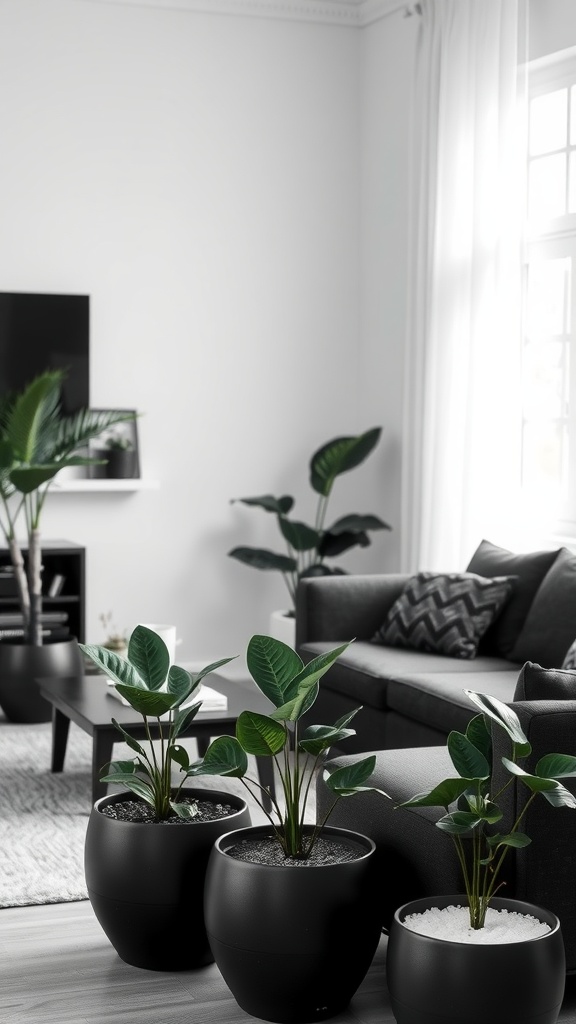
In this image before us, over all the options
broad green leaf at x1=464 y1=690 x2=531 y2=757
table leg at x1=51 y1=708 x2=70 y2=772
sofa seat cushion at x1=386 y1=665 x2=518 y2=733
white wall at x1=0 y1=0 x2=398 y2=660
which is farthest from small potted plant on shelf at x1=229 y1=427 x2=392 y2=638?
broad green leaf at x1=464 y1=690 x2=531 y2=757

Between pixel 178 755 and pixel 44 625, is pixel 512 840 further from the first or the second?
pixel 44 625

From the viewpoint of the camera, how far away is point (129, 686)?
8.74 feet

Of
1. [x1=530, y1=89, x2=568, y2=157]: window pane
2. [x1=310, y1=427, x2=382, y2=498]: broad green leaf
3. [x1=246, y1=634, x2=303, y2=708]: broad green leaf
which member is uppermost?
[x1=530, y1=89, x2=568, y2=157]: window pane

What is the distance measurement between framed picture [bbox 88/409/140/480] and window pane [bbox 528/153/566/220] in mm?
2160

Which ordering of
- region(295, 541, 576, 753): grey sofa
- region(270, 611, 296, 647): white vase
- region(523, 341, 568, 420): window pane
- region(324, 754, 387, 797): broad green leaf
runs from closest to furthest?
region(324, 754, 387, 797): broad green leaf → region(295, 541, 576, 753): grey sofa → region(523, 341, 568, 420): window pane → region(270, 611, 296, 647): white vase

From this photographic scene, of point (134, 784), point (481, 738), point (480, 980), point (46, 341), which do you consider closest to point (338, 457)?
point (46, 341)

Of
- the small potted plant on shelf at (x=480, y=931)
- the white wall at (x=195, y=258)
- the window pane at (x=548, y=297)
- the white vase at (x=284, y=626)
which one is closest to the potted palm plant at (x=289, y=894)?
the small potted plant on shelf at (x=480, y=931)

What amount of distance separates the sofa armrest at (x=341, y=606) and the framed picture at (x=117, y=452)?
1696 mm

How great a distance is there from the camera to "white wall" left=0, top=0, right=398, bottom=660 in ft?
20.3

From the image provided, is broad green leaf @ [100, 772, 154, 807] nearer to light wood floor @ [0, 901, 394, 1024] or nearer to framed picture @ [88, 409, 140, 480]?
light wood floor @ [0, 901, 394, 1024]

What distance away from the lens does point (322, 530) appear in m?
6.36

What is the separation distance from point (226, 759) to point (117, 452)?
378cm

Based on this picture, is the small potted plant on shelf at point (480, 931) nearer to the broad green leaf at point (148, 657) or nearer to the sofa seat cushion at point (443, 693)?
the broad green leaf at point (148, 657)

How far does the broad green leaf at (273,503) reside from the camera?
6289 mm
